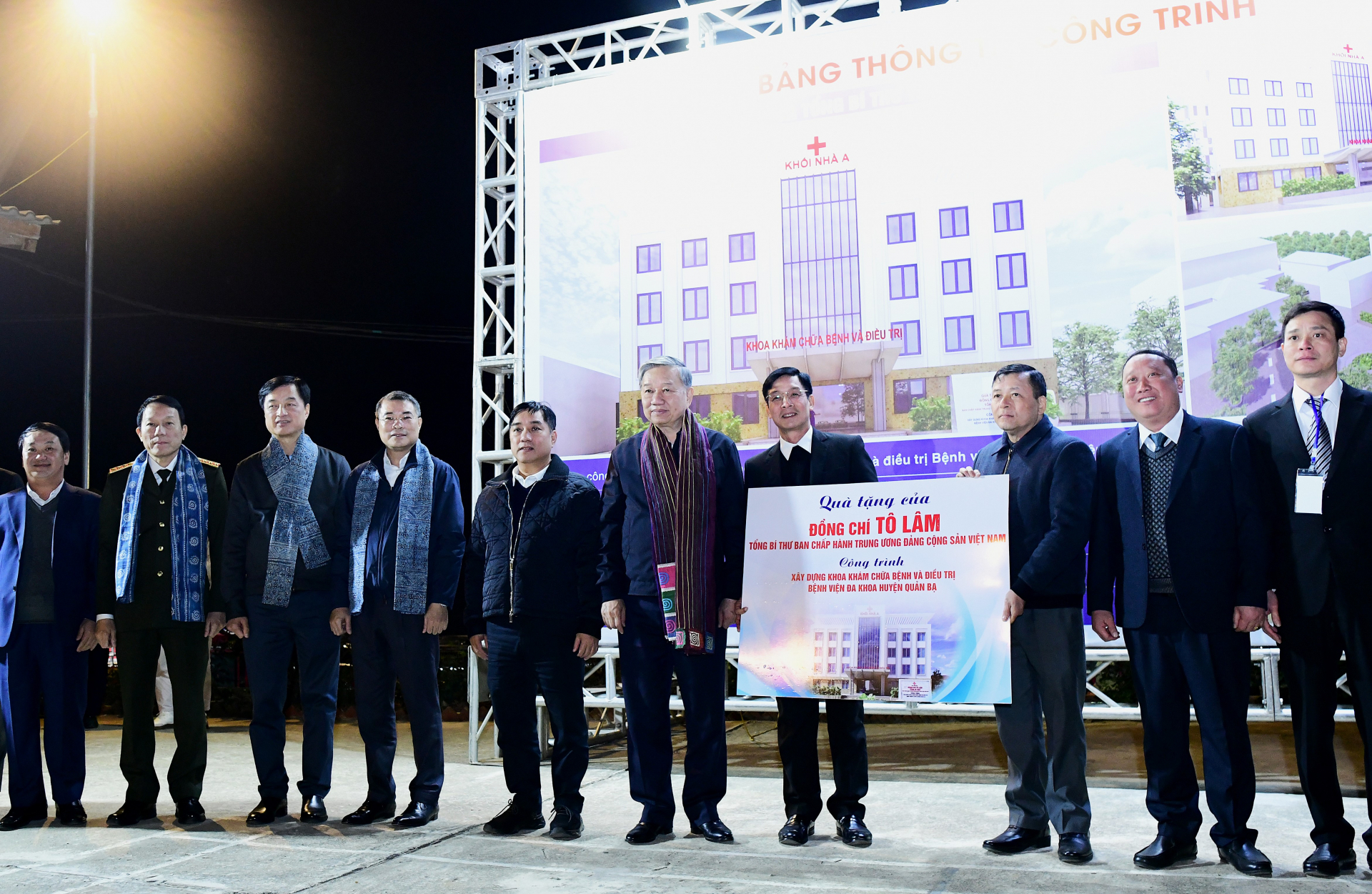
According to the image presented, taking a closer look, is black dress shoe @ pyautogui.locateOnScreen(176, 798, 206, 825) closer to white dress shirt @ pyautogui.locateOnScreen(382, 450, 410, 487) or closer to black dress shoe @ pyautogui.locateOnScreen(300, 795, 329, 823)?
black dress shoe @ pyautogui.locateOnScreen(300, 795, 329, 823)

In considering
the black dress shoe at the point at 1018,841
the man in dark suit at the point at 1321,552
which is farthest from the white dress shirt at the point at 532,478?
the man in dark suit at the point at 1321,552

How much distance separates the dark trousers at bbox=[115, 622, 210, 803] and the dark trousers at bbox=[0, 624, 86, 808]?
0.71ft

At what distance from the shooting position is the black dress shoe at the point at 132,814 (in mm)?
4078

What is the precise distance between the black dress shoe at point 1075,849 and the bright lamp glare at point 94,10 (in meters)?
11.5

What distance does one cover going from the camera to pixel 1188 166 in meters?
5.14

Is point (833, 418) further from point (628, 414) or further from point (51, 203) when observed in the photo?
point (51, 203)

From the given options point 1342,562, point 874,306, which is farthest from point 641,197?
point 1342,562

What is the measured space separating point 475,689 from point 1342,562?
4.54 metres

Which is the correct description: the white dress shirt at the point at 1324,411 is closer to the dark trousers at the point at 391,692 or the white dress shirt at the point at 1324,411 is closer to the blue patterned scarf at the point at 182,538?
the dark trousers at the point at 391,692

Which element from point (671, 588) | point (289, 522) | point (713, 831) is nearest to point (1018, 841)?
point (713, 831)

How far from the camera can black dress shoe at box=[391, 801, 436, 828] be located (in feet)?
13.1

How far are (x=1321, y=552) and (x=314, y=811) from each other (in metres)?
3.76

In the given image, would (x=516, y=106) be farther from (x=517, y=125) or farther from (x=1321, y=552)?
(x=1321, y=552)

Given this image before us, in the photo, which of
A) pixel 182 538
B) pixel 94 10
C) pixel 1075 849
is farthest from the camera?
pixel 94 10
